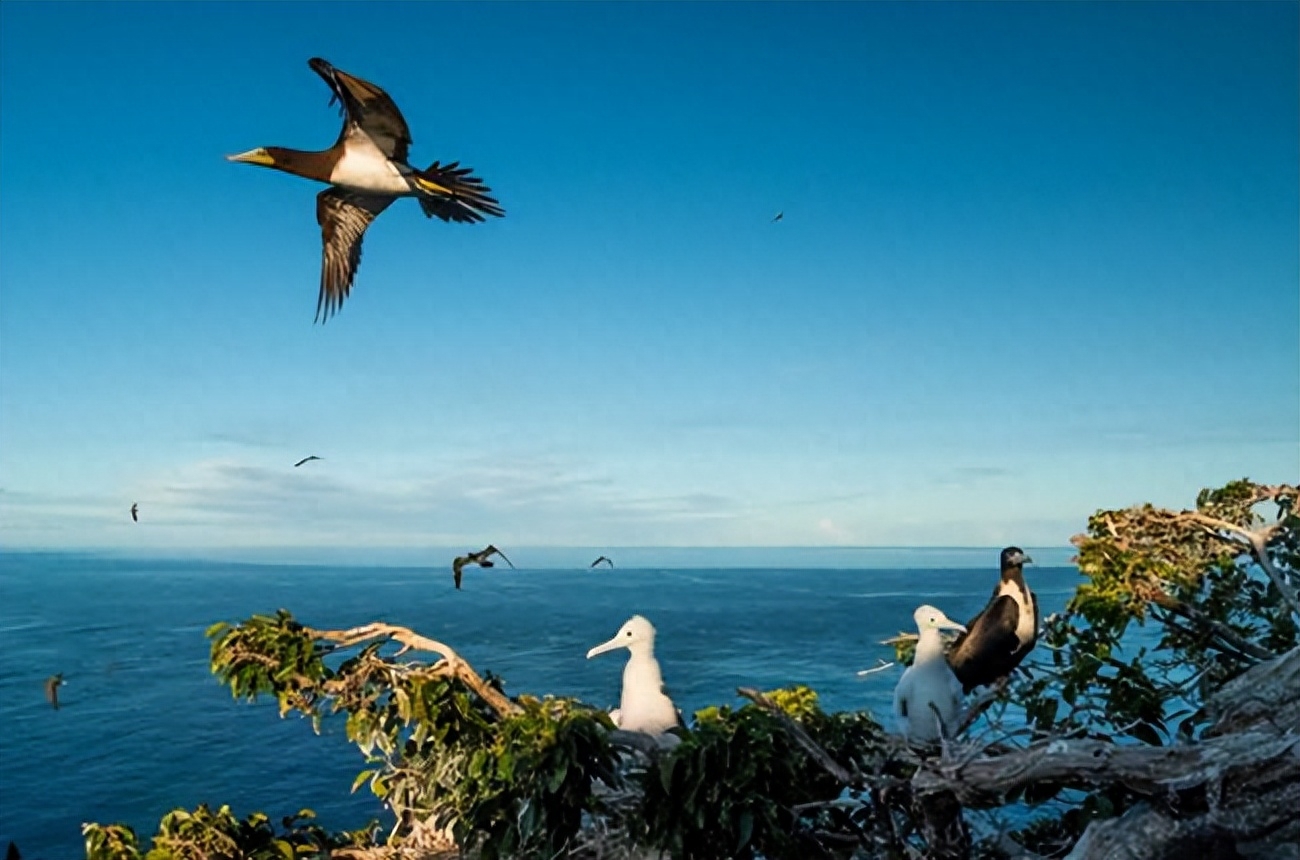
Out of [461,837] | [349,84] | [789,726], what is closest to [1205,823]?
[789,726]

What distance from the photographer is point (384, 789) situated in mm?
5543

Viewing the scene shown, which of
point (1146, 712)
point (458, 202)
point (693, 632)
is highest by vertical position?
point (458, 202)

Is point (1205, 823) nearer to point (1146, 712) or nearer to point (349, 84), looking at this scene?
point (1146, 712)

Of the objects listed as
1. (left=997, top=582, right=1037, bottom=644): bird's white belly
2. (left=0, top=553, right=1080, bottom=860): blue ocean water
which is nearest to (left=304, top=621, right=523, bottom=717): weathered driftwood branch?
(left=997, top=582, right=1037, bottom=644): bird's white belly

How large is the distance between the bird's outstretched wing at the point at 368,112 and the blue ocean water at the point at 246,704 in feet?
23.1

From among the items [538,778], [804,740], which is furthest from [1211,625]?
[538,778]

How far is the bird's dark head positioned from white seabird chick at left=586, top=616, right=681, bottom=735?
83.7 inches

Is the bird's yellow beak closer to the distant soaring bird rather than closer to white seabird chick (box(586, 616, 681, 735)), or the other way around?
the distant soaring bird

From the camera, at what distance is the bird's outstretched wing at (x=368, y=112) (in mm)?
4153

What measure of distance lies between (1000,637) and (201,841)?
4188mm

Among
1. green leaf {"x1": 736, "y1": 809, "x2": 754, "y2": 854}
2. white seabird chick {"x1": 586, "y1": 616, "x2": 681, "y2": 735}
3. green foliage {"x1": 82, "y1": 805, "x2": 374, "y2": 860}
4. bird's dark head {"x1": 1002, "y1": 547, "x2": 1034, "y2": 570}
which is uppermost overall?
bird's dark head {"x1": 1002, "y1": 547, "x2": 1034, "y2": 570}

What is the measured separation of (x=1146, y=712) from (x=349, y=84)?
4.68 m

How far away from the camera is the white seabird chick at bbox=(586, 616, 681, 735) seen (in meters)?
5.65

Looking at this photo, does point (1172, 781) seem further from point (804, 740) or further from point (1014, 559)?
point (1014, 559)
